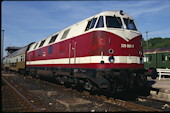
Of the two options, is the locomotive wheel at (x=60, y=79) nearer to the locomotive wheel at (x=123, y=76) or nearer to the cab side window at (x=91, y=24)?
the cab side window at (x=91, y=24)

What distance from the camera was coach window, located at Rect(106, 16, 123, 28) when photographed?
8.35 meters

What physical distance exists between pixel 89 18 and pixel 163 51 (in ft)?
52.7

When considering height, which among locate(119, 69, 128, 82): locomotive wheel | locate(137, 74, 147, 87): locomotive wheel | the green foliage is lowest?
locate(137, 74, 147, 87): locomotive wheel

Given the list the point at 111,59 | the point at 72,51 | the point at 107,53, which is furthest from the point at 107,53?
the point at 72,51

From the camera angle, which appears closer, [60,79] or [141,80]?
[141,80]

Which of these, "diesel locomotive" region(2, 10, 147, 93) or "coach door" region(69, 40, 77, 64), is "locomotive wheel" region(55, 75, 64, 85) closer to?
"diesel locomotive" region(2, 10, 147, 93)

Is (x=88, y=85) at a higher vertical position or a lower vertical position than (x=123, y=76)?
lower

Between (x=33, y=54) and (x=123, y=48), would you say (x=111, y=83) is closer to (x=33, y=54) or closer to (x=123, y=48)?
(x=123, y=48)

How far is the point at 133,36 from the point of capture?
27.7 feet

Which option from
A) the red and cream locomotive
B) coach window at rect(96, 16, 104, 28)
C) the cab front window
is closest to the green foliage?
the cab front window

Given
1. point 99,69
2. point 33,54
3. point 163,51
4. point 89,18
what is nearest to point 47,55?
point 33,54

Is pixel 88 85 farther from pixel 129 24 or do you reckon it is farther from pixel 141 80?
pixel 129 24

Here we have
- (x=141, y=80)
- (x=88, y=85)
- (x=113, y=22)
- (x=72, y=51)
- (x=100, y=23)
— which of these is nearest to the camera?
(x=141, y=80)

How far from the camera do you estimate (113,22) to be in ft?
27.9
